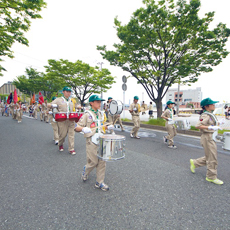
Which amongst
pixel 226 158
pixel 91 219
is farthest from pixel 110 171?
pixel 226 158

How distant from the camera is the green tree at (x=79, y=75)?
71.9ft

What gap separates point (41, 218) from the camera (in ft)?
6.95

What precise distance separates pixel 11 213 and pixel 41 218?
1.54ft

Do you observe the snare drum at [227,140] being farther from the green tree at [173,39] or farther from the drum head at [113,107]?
the green tree at [173,39]

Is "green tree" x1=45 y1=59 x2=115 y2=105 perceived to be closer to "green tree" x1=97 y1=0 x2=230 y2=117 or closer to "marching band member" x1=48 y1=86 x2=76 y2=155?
"green tree" x1=97 y1=0 x2=230 y2=117

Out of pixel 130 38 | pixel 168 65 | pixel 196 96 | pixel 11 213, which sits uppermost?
pixel 196 96

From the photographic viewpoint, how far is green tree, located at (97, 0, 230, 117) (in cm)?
945

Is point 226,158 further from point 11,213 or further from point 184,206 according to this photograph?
point 11,213

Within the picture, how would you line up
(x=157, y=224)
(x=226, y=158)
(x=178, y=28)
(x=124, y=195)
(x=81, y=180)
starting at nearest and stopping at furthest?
(x=157, y=224), (x=124, y=195), (x=81, y=180), (x=226, y=158), (x=178, y=28)

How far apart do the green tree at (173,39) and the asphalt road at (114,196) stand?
841 cm

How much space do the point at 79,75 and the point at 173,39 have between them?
15453mm

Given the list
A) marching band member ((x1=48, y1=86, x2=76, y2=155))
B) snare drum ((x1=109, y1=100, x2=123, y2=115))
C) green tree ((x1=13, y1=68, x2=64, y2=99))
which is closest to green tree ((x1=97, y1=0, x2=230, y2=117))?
snare drum ((x1=109, y1=100, x2=123, y2=115))

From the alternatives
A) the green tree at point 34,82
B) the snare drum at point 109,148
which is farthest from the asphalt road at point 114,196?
the green tree at point 34,82

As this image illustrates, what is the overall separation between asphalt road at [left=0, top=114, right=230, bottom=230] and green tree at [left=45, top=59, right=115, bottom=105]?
19.4 metres
